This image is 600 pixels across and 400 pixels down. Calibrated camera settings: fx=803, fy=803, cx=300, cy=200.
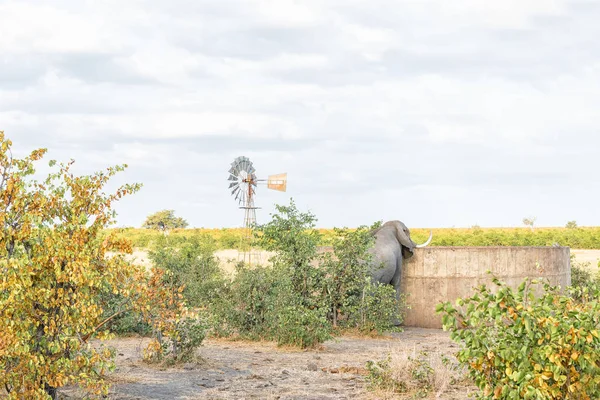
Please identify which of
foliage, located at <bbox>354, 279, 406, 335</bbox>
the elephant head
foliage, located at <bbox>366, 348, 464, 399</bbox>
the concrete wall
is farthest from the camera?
the elephant head

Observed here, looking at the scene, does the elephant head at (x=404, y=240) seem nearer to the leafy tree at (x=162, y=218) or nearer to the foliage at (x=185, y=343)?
the foliage at (x=185, y=343)

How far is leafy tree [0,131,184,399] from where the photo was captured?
25.9 feet

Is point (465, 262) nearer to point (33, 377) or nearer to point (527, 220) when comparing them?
point (33, 377)

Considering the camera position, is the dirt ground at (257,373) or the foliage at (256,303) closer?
the dirt ground at (257,373)

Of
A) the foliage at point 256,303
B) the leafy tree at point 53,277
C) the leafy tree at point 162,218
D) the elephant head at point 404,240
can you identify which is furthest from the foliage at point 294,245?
the leafy tree at point 162,218

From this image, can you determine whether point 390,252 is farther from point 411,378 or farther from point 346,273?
point 411,378

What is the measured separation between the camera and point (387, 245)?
19.2m

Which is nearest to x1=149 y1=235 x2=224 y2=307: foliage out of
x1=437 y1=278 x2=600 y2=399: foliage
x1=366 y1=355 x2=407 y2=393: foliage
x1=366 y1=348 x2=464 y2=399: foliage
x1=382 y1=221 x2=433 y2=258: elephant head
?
x1=382 y1=221 x2=433 y2=258: elephant head

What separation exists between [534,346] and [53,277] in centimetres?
474

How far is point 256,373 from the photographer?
491 inches

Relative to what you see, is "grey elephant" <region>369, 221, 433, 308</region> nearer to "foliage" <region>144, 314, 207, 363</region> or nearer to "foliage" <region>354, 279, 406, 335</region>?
"foliage" <region>354, 279, 406, 335</region>

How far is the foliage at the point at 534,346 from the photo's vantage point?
6656mm

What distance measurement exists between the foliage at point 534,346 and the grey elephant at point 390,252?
424 inches

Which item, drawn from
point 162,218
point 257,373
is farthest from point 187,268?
point 162,218
